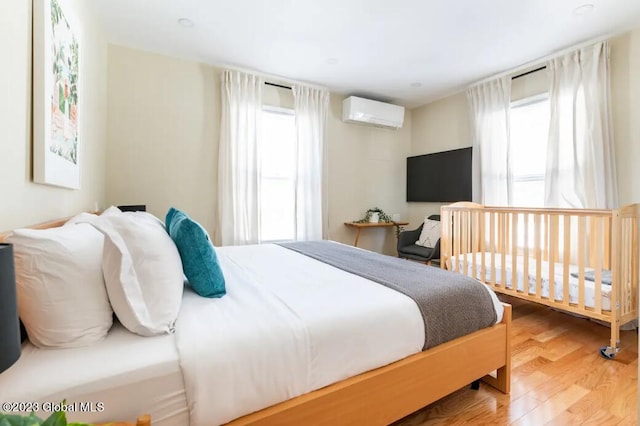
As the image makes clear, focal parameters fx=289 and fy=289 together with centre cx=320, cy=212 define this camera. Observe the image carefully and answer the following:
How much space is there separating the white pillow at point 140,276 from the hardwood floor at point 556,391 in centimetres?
120

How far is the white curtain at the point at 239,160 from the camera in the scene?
337 centimetres

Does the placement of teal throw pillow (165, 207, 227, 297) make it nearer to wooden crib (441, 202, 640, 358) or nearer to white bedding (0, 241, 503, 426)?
white bedding (0, 241, 503, 426)

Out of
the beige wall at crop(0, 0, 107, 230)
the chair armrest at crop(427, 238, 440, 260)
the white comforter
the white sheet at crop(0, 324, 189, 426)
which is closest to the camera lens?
the white sheet at crop(0, 324, 189, 426)

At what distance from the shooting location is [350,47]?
2918mm

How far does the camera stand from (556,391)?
1.57 meters

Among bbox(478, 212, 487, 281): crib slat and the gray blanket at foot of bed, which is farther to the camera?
bbox(478, 212, 487, 281): crib slat

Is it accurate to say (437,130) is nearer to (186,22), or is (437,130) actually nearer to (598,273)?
(598,273)

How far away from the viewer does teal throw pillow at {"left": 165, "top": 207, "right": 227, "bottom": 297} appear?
1283 millimetres

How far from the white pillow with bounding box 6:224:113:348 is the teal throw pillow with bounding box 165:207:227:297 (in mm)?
372

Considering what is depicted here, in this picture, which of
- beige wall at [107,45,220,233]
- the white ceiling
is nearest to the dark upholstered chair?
the white ceiling

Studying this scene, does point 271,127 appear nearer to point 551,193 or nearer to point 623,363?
point 551,193

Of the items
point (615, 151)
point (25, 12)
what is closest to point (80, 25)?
point (25, 12)

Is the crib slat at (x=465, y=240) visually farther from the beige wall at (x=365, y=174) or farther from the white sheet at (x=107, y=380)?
the white sheet at (x=107, y=380)

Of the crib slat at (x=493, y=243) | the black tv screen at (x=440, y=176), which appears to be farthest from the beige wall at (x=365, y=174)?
the crib slat at (x=493, y=243)
